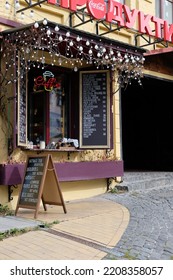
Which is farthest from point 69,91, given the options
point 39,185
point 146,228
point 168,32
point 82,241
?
point 82,241

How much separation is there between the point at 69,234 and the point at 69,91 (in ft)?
15.4

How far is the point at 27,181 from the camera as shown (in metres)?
7.12

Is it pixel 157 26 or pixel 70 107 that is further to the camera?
pixel 157 26

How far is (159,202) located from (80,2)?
15.2 feet

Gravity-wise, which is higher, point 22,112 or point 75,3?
point 75,3

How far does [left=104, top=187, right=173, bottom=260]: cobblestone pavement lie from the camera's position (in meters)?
5.05

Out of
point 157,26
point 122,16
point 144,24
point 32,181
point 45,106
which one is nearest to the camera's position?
point 32,181

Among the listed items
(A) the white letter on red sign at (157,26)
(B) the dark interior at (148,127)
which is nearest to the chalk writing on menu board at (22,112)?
(A) the white letter on red sign at (157,26)

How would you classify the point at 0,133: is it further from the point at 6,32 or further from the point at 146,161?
the point at 146,161

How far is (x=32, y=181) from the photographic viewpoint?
7.02m

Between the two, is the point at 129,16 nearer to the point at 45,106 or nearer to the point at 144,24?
the point at 144,24

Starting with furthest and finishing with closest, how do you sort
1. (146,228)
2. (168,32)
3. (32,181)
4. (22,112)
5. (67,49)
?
(168,32) → (67,49) → (22,112) → (32,181) → (146,228)
